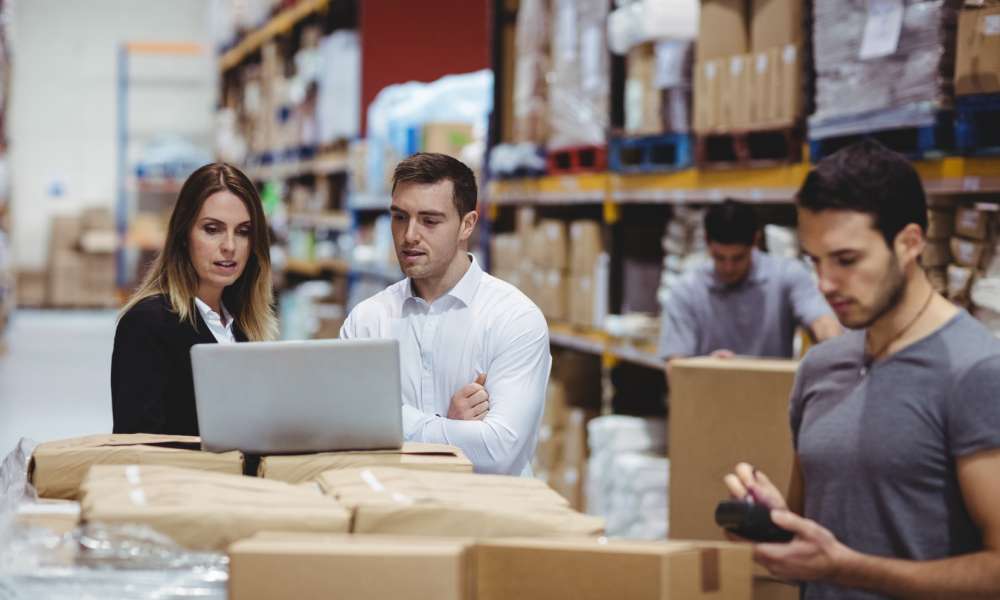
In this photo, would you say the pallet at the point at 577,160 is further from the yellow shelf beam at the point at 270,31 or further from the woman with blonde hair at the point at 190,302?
the yellow shelf beam at the point at 270,31

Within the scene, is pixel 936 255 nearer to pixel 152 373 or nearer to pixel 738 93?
pixel 738 93

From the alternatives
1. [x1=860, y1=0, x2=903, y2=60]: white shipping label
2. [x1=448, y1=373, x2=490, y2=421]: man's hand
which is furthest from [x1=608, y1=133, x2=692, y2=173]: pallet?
[x1=448, y1=373, x2=490, y2=421]: man's hand

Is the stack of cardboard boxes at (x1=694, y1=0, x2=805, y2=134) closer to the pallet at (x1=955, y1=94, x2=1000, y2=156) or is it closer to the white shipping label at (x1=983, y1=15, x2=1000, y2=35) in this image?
the pallet at (x1=955, y1=94, x2=1000, y2=156)

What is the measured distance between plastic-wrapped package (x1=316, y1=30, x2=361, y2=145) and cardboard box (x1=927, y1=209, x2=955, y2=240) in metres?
6.60

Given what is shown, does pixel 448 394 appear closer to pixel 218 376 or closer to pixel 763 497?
pixel 218 376

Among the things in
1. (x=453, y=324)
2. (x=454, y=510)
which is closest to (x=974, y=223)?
(x=453, y=324)

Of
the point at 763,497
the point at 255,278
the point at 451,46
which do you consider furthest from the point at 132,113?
the point at 763,497

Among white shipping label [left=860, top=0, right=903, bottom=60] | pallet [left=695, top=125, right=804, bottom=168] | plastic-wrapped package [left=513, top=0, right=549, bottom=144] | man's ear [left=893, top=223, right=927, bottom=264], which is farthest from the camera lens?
plastic-wrapped package [left=513, top=0, right=549, bottom=144]

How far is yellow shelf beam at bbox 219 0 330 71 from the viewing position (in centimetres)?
1171

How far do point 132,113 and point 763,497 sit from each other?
20224 mm

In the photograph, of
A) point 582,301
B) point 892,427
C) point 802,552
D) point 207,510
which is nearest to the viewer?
point 207,510

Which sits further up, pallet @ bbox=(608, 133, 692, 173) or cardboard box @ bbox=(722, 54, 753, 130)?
cardboard box @ bbox=(722, 54, 753, 130)

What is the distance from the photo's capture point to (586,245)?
22.4 ft

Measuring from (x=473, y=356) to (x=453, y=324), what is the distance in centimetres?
10
